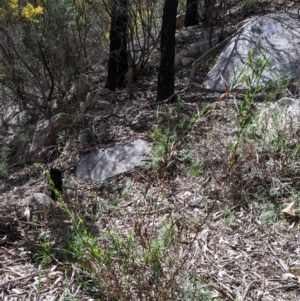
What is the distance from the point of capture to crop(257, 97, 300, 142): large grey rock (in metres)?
3.77

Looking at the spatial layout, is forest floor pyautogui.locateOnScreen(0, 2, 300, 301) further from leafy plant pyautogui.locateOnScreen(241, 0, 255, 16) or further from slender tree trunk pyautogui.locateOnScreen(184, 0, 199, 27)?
slender tree trunk pyautogui.locateOnScreen(184, 0, 199, 27)

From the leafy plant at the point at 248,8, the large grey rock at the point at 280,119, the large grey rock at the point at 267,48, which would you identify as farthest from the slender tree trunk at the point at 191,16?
the large grey rock at the point at 280,119

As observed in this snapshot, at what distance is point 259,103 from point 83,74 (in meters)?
3.53

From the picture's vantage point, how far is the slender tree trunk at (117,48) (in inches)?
252

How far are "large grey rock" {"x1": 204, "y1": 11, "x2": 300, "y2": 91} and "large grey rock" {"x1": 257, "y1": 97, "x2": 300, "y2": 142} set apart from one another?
1118 mm

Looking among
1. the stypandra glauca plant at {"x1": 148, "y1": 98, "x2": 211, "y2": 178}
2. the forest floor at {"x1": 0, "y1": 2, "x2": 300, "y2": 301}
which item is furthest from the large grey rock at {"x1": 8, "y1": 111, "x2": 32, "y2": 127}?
the stypandra glauca plant at {"x1": 148, "y1": 98, "x2": 211, "y2": 178}

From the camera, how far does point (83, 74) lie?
286 inches

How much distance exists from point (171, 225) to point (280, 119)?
6.33 ft

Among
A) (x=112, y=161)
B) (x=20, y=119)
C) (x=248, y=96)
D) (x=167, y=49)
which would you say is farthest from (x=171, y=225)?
(x=20, y=119)

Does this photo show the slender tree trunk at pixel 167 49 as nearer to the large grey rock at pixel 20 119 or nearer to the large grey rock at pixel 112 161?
the large grey rock at pixel 112 161

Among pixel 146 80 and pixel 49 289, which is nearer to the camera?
pixel 49 289

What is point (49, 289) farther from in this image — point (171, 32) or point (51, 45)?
point (51, 45)

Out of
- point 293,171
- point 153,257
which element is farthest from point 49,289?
point 293,171

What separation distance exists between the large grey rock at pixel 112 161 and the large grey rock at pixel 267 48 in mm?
1901
